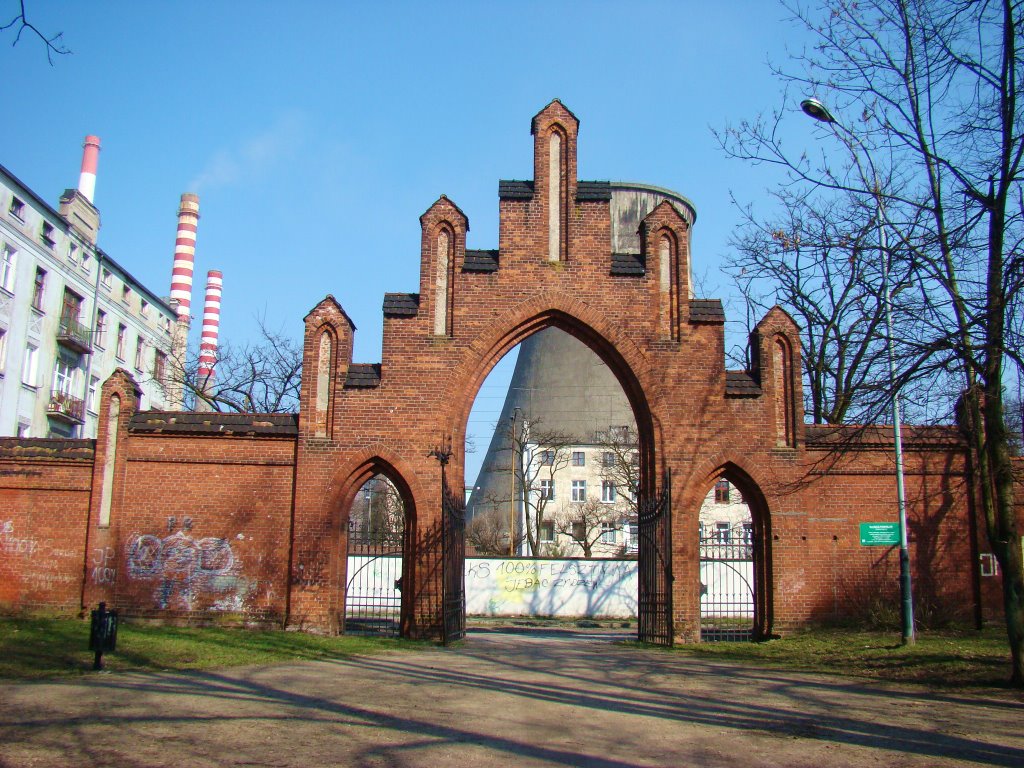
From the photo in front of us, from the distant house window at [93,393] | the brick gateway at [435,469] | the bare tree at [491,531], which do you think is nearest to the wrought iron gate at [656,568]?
the brick gateway at [435,469]

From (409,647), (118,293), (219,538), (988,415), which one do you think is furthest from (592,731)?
(118,293)

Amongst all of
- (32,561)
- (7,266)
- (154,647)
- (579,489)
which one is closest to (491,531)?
(579,489)

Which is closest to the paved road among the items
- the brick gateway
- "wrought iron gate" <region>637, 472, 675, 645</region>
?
"wrought iron gate" <region>637, 472, 675, 645</region>

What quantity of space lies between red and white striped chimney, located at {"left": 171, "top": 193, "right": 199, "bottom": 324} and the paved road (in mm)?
48434

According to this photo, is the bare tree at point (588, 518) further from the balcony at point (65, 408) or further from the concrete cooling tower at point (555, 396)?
the balcony at point (65, 408)

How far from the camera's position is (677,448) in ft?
54.3

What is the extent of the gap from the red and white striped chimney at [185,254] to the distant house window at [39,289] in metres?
17.7

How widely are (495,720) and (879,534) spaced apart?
10260mm

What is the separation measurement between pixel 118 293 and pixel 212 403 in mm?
15827

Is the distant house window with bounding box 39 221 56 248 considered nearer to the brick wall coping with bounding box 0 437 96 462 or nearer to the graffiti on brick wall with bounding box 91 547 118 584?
the brick wall coping with bounding box 0 437 96 462

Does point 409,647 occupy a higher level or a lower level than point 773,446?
lower

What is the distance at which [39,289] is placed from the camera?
3791 centimetres

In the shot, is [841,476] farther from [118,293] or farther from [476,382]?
[118,293]

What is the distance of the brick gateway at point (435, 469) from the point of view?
1611 cm
